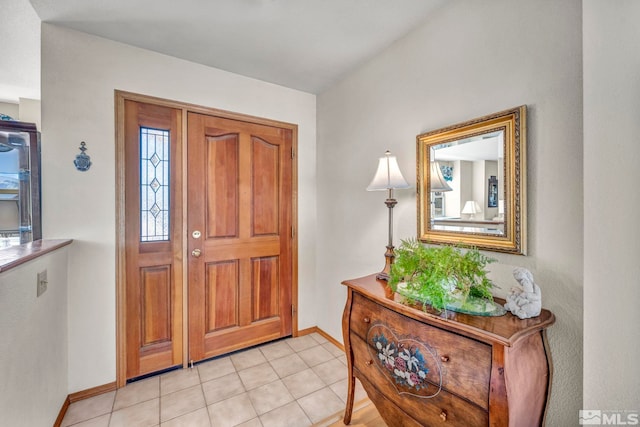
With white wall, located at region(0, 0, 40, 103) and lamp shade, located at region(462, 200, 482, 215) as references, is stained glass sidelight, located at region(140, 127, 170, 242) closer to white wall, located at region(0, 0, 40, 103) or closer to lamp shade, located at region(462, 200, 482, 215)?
white wall, located at region(0, 0, 40, 103)

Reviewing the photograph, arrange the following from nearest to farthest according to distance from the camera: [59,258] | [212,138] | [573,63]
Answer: [573,63]
[59,258]
[212,138]

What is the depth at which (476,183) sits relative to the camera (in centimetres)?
147

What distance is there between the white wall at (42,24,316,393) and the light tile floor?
0.27m

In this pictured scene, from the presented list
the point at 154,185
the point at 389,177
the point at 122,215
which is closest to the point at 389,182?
the point at 389,177

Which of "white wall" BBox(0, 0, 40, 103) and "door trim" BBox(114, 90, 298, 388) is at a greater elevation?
"white wall" BBox(0, 0, 40, 103)

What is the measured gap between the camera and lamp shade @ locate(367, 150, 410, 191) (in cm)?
168

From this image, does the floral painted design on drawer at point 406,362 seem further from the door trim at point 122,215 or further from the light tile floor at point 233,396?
the door trim at point 122,215

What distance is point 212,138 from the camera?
7.77 feet

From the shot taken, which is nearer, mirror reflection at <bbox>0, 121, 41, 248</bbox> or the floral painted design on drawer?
the floral painted design on drawer

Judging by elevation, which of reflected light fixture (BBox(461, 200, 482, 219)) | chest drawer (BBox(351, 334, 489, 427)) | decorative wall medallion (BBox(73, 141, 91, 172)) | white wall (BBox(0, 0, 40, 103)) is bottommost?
chest drawer (BBox(351, 334, 489, 427))

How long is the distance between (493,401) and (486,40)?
1.64 m

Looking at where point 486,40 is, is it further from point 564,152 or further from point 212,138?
point 212,138

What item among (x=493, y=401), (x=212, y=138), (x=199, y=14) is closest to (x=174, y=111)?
(x=212, y=138)

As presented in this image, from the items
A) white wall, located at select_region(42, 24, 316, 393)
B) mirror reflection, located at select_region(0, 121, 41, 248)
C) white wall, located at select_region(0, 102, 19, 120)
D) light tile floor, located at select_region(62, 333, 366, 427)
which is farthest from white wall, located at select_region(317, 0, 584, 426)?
white wall, located at select_region(0, 102, 19, 120)
